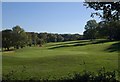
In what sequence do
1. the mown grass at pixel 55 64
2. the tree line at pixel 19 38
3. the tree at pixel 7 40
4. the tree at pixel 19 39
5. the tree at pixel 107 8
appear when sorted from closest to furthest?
the tree at pixel 107 8 < the mown grass at pixel 55 64 < the tree at pixel 7 40 < the tree line at pixel 19 38 < the tree at pixel 19 39

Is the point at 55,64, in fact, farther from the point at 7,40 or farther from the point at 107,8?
the point at 7,40

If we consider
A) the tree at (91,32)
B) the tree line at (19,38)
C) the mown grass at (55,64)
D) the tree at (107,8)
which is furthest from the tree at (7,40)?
the tree at (107,8)

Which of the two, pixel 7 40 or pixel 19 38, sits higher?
pixel 19 38

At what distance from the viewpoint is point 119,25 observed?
18.4 meters

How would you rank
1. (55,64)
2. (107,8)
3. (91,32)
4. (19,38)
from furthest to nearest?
(91,32) < (19,38) < (55,64) < (107,8)

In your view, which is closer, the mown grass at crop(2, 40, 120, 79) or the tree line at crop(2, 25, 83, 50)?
the mown grass at crop(2, 40, 120, 79)

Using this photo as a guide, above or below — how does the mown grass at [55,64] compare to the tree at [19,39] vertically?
below

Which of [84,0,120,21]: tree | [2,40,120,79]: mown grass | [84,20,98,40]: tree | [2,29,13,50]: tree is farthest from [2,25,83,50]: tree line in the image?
[84,0,120,21]: tree

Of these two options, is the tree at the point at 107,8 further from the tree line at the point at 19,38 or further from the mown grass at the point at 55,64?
the tree line at the point at 19,38

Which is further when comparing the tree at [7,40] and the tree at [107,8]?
the tree at [7,40]

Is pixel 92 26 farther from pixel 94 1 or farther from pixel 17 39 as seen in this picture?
pixel 94 1

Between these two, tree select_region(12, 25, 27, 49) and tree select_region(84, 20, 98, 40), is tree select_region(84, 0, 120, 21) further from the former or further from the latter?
tree select_region(84, 20, 98, 40)

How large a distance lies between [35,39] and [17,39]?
30.2 m

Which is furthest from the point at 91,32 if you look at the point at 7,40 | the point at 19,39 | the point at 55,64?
the point at 55,64
